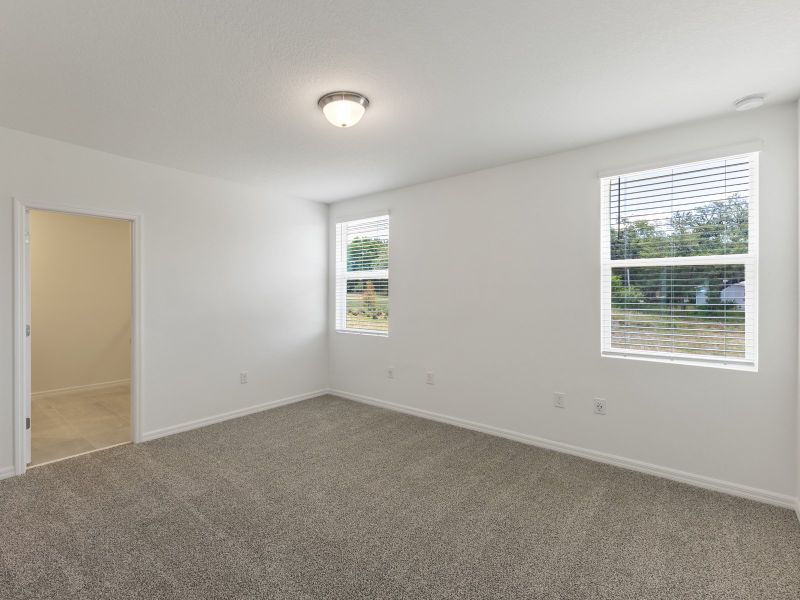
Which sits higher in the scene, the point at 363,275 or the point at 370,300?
the point at 363,275

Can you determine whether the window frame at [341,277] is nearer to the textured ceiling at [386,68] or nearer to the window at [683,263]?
the textured ceiling at [386,68]

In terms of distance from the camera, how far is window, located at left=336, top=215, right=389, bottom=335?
185 inches

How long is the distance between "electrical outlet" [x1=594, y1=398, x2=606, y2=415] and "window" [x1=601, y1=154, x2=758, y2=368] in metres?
0.38

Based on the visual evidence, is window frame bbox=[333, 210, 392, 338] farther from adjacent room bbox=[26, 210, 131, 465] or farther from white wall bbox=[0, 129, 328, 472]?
Answer: adjacent room bbox=[26, 210, 131, 465]

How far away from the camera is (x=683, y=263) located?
2.83m

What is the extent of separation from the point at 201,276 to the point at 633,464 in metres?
4.03

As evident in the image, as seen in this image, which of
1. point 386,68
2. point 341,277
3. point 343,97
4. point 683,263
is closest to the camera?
point 386,68

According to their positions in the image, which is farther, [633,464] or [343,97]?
[633,464]

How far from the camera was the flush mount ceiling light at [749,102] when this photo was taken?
93.9 inches

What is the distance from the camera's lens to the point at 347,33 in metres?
1.84

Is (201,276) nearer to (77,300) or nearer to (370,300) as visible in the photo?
(370,300)

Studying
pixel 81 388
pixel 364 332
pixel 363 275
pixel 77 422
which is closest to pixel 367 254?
pixel 363 275

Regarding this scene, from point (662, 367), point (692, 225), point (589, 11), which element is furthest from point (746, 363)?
point (589, 11)

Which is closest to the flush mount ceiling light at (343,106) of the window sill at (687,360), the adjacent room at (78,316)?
the window sill at (687,360)
